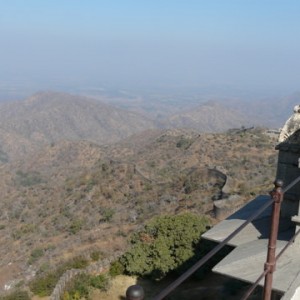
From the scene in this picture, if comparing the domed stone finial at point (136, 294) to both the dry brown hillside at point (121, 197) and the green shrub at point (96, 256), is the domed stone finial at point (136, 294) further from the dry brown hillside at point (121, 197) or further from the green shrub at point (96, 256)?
the dry brown hillside at point (121, 197)

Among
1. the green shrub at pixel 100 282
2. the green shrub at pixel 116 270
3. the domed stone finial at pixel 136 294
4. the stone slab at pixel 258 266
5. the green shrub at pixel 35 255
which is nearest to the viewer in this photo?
the domed stone finial at pixel 136 294

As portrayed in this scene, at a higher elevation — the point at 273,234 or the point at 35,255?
the point at 273,234

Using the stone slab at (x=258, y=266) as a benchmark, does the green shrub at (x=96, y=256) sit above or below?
below

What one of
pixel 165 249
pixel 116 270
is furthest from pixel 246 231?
pixel 116 270

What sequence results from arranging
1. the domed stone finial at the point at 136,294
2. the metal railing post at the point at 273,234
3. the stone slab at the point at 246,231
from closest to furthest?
the domed stone finial at the point at 136,294 < the metal railing post at the point at 273,234 < the stone slab at the point at 246,231

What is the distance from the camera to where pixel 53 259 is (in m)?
23.3

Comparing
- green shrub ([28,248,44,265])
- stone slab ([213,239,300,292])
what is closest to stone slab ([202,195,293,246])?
stone slab ([213,239,300,292])

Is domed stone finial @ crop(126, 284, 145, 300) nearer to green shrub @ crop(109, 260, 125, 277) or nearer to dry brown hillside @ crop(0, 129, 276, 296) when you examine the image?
green shrub @ crop(109, 260, 125, 277)

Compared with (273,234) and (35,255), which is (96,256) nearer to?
(35,255)

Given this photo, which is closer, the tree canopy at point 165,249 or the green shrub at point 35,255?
the tree canopy at point 165,249

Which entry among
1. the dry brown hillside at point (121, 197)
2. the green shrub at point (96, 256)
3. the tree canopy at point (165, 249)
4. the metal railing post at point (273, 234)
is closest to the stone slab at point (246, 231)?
the metal railing post at point (273, 234)

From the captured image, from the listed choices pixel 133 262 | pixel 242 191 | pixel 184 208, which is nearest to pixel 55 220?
pixel 184 208

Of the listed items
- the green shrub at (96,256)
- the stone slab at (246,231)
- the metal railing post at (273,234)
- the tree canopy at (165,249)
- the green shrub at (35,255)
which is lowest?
the green shrub at (35,255)

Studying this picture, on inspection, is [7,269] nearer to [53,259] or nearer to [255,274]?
[53,259]
